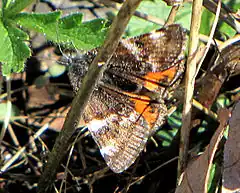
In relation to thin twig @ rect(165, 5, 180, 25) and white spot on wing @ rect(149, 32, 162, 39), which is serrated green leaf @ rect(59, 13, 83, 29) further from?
thin twig @ rect(165, 5, 180, 25)

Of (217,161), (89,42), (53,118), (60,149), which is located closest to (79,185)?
(53,118)

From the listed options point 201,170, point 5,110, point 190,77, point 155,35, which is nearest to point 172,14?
point 155,35

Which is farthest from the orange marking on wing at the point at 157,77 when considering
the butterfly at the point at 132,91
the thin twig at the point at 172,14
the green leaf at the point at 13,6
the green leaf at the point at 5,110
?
the green leaf at the point at 5,110

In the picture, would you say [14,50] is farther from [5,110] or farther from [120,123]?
[5,110]

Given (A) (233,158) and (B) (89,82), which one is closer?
(B) (89,82)

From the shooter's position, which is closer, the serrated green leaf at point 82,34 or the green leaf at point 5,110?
the serrated green leaf at point 82,34

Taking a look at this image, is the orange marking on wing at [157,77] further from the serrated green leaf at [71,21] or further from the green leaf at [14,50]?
the green leaf at [14,50]
